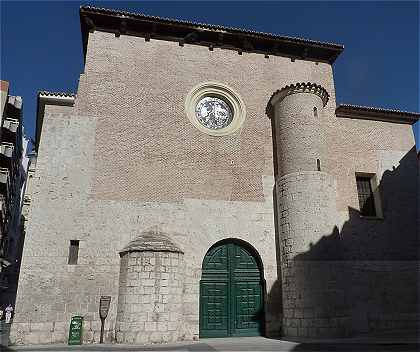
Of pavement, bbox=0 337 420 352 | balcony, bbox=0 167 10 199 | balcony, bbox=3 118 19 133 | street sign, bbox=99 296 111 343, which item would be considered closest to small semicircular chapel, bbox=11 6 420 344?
street sign, bbox=99 296 111 343

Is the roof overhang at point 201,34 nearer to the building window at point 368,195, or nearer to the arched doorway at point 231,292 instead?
the building window at point 368,195

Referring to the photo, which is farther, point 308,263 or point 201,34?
point 201,34

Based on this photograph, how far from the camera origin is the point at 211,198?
40.5 ft

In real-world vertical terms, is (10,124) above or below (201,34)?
below

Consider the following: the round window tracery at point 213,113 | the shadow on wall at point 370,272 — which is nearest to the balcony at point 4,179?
the round window tracery at point 213,113

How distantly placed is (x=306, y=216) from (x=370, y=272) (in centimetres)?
338

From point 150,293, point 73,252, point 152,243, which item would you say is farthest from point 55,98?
point 150,293

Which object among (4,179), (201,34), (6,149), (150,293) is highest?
(201,34)

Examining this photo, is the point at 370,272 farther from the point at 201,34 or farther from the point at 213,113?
the point at 201,34

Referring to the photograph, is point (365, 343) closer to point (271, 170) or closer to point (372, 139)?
point (271, 170)

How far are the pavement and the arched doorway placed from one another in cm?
79

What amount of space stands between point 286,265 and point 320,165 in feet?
11.8

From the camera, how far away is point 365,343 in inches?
390

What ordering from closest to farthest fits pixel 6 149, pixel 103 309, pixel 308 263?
pixel 103 309, pixel 308 263, pixel 6 149
